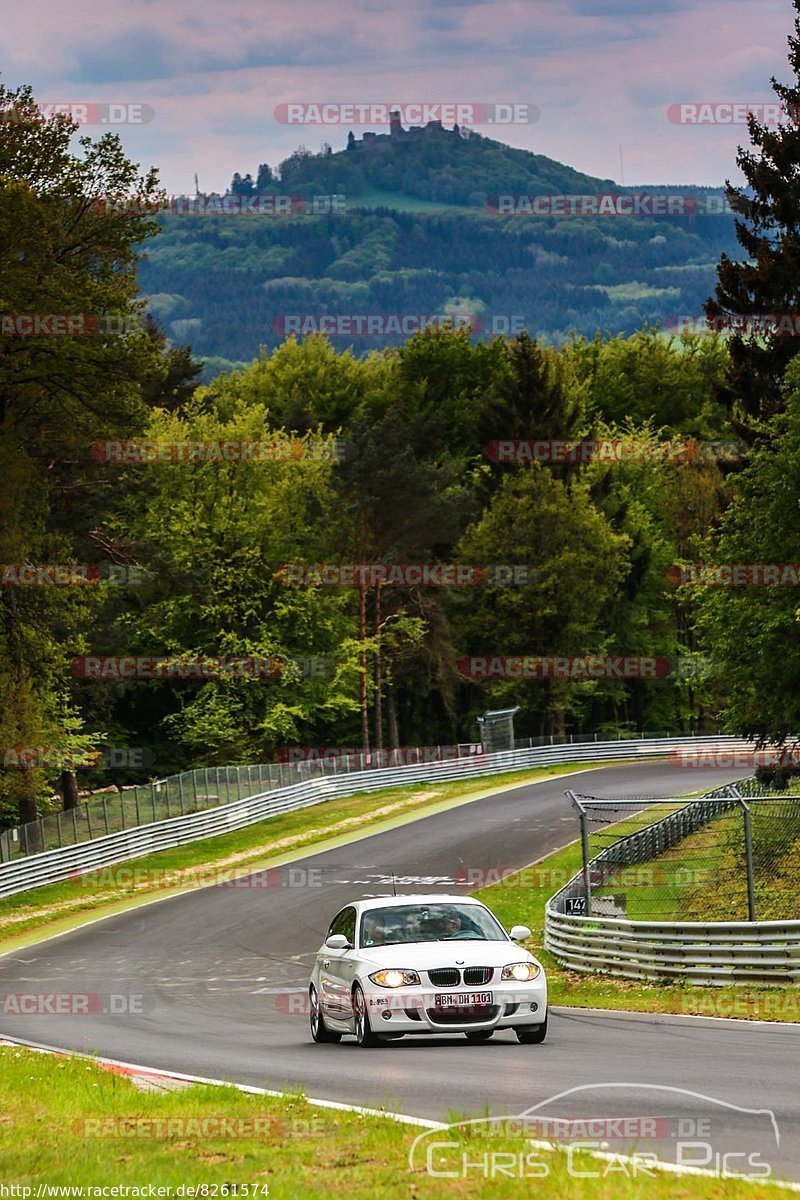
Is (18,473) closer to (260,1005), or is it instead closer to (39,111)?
(39,111)

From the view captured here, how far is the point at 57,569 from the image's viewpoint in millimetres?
42500

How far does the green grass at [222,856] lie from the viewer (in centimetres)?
3925

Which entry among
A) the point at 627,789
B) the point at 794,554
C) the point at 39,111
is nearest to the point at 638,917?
the point at 794,554

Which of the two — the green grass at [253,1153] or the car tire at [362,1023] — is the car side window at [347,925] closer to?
the car tire at [362,1023]

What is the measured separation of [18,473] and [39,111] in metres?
8.93

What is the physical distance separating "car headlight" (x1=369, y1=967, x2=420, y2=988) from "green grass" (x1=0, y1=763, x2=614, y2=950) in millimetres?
21043

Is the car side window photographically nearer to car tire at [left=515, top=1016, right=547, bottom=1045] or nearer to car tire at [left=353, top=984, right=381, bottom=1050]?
car tire at [left=353, top=984, right=381, bottom=1050]

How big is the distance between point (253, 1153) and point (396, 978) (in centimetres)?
595

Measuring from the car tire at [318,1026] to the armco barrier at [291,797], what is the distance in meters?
25.4

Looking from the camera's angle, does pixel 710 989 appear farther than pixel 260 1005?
No

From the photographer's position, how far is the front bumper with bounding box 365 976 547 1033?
49.4 ft

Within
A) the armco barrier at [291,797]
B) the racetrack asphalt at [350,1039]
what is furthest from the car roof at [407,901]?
the armco barrier at [291,797]

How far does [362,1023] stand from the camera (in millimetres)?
15586

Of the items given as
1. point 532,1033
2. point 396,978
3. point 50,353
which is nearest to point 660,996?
point 532,1033
